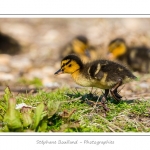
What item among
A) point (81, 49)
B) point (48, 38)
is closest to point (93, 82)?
point (81, 49)

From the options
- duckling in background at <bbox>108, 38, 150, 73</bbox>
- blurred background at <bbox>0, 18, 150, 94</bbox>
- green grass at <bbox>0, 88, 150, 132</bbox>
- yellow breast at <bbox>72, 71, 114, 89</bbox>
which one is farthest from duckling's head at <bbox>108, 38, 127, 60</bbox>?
yellow breast at <bbox>72, 71, 114, 89</bbox>

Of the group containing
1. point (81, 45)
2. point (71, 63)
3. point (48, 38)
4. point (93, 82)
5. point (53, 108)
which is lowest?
point (53, 108)

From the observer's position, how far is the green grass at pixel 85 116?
3.43 meters

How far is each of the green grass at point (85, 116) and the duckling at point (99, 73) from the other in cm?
15

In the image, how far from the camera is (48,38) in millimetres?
8523

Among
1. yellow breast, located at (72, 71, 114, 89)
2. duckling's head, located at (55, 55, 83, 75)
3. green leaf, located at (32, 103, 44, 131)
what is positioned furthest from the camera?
duckling's head, located at (55, 55, 83, 75)

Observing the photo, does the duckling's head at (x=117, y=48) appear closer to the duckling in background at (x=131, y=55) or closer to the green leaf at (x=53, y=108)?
the duckling in background at (x=131, y=55)

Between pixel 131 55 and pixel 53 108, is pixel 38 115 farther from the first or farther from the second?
pixel 131 55

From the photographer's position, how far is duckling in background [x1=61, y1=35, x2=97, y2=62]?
25.0 ft

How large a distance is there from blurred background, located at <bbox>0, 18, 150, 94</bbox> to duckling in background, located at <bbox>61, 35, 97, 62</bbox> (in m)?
0.11

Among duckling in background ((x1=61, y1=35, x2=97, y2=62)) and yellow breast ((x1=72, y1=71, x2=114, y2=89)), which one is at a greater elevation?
duckling in background ((x1=61, y1=35, x2=97, y2=62))

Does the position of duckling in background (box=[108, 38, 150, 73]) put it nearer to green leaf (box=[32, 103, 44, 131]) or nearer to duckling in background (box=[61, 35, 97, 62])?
duckling in background (box=[61, 35, 97, 62])

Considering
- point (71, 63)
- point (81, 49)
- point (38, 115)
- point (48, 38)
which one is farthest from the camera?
point (48, 38)

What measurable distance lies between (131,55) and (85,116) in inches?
145
